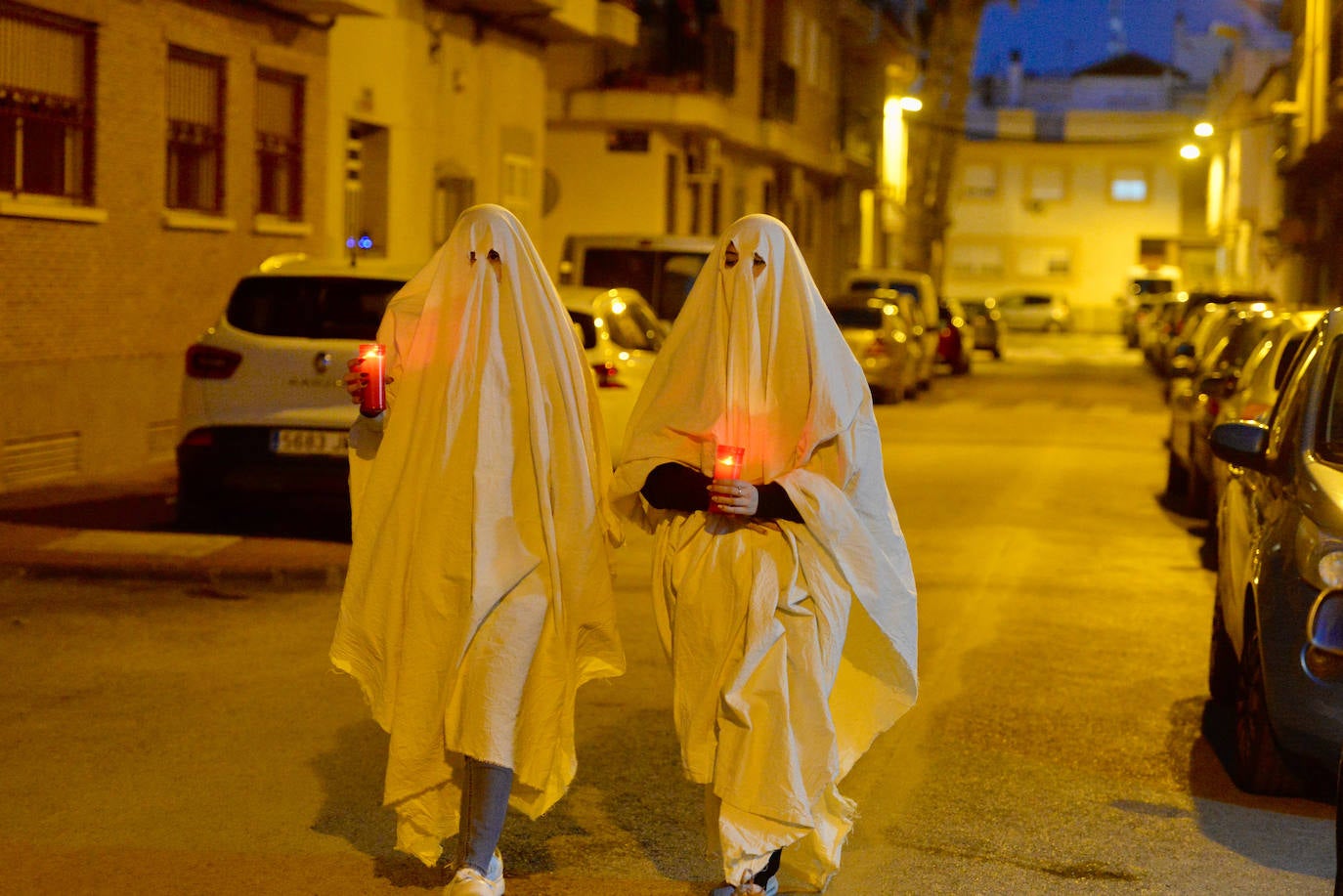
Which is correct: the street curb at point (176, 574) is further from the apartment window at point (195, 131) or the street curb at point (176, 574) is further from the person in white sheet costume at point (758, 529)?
the apartment window at point (195, 131)

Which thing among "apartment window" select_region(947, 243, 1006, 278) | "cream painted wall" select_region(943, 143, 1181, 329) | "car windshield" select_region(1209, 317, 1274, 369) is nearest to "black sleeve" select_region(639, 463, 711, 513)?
"car windshield" select_region(1209, 317, 1274, 369)

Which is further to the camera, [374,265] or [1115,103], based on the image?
[1115,103]

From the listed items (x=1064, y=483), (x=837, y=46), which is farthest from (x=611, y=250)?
(x=837, y=46)

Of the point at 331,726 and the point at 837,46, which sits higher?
the point at 837,46

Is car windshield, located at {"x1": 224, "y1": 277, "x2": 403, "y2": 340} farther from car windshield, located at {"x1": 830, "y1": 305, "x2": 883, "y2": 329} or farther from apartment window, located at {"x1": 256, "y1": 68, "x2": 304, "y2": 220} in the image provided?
car windshield, located at {"x1": 830, "y1": 305, "x2": 883, "y2": 329}

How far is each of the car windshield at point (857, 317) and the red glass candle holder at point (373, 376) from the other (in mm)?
22910

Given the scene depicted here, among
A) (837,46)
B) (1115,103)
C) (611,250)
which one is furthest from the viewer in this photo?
(1115,103)

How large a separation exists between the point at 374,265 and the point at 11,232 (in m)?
4.31

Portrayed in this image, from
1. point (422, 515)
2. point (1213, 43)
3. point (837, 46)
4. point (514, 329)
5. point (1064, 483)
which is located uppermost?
point (1213, 43)

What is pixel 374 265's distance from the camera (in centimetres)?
1135

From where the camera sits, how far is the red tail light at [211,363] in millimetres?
11047

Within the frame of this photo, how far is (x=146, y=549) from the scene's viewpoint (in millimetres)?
10789

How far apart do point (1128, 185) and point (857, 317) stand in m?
52.4

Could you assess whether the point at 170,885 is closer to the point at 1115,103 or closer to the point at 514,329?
the point at 514,329
